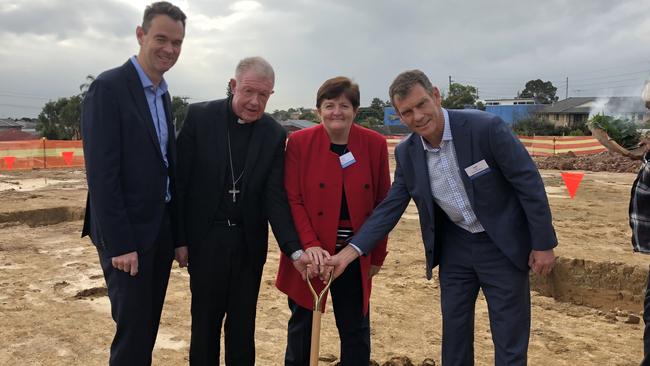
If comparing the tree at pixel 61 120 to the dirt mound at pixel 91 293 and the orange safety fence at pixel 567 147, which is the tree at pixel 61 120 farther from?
the dirt mound at pixel 91 293

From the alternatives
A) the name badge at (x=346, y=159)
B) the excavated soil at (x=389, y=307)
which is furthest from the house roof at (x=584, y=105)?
the name badge at (x=346, y=159)

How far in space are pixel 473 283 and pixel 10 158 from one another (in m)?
20.5

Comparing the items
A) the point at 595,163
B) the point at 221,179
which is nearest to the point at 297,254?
the point at 221,179

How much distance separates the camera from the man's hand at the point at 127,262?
2502mm

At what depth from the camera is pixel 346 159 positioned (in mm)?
3047

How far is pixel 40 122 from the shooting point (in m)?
39.6

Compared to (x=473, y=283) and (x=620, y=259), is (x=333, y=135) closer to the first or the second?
(x=473, y=283)

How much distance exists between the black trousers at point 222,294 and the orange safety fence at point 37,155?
19.3m

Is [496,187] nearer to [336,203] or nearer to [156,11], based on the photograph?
[336,203]

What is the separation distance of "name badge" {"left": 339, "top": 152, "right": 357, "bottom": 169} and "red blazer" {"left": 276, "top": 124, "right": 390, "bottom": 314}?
0.02m

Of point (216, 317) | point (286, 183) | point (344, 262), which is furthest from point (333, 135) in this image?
point (216, 317)

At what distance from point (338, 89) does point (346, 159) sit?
43 centimetres

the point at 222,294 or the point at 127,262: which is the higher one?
the point at 127,262

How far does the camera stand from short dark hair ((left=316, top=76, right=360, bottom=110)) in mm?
2867
